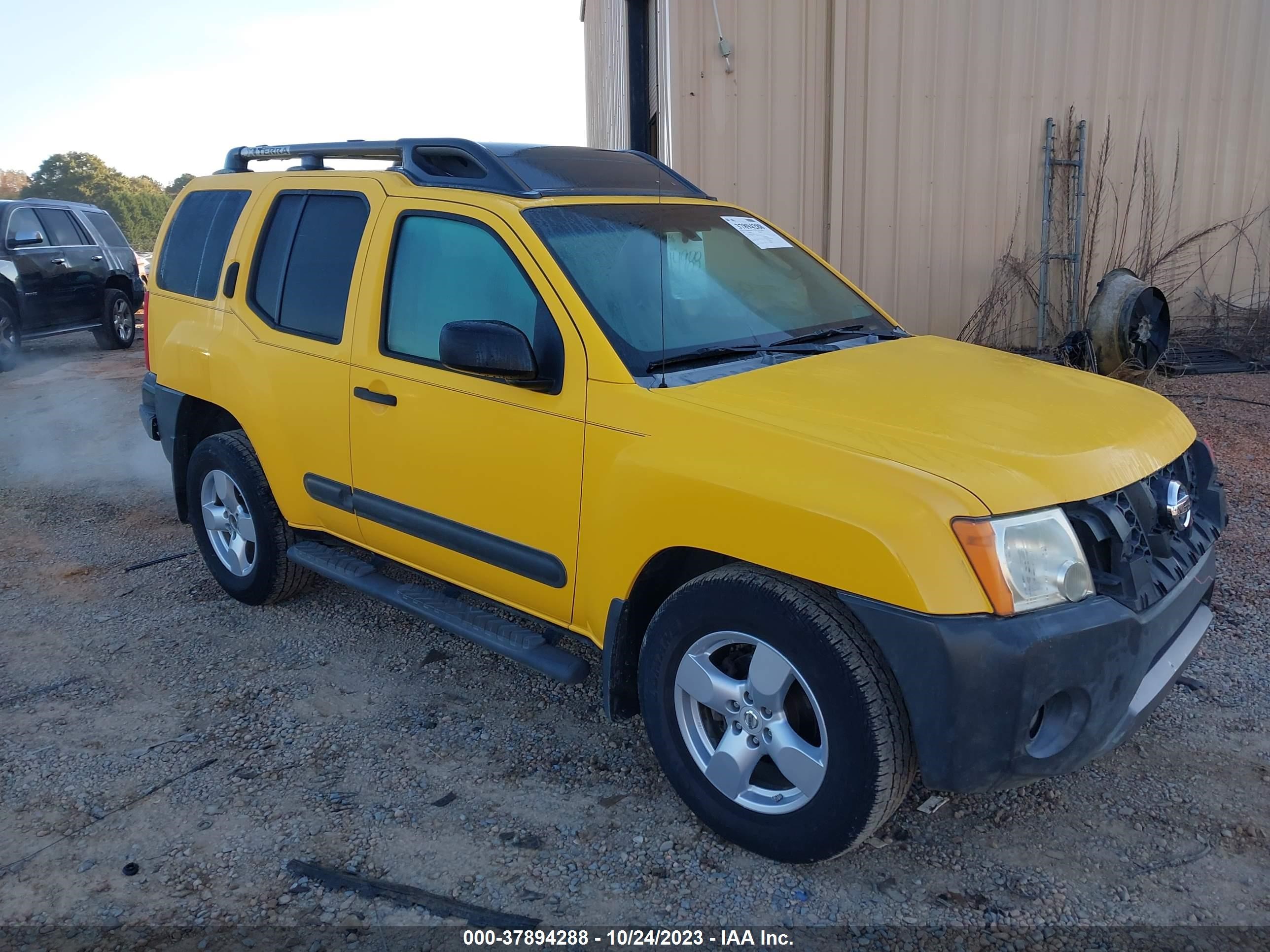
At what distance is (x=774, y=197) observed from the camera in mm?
8422

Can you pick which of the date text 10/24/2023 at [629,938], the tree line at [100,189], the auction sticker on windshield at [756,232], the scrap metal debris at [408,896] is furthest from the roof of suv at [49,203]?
the tree line at [100,189]

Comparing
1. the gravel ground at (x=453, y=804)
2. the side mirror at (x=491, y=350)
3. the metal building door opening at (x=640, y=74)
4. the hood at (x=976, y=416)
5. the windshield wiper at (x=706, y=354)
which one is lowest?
the gravel ground at (x=453, y=804)

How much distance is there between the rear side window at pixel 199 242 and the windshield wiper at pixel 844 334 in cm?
262

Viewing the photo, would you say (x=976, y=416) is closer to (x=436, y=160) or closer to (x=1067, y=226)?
(x=436, y=160)

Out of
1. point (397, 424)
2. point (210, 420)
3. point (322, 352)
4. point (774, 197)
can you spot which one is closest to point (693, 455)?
point (397, 424)

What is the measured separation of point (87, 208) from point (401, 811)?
42.3ft

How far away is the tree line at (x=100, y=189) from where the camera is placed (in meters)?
31.6

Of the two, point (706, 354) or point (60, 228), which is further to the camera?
point (60, 228)

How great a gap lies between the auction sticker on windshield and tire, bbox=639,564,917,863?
5.72 feet

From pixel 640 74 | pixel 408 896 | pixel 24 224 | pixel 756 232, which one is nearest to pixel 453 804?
pixel 408 896

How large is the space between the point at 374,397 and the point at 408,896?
1757mm

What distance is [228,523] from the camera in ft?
15.3

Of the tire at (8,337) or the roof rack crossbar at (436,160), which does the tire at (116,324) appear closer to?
the tire at (8,337)

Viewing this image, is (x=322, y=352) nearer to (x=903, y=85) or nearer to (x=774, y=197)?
(x=774, y=197)
